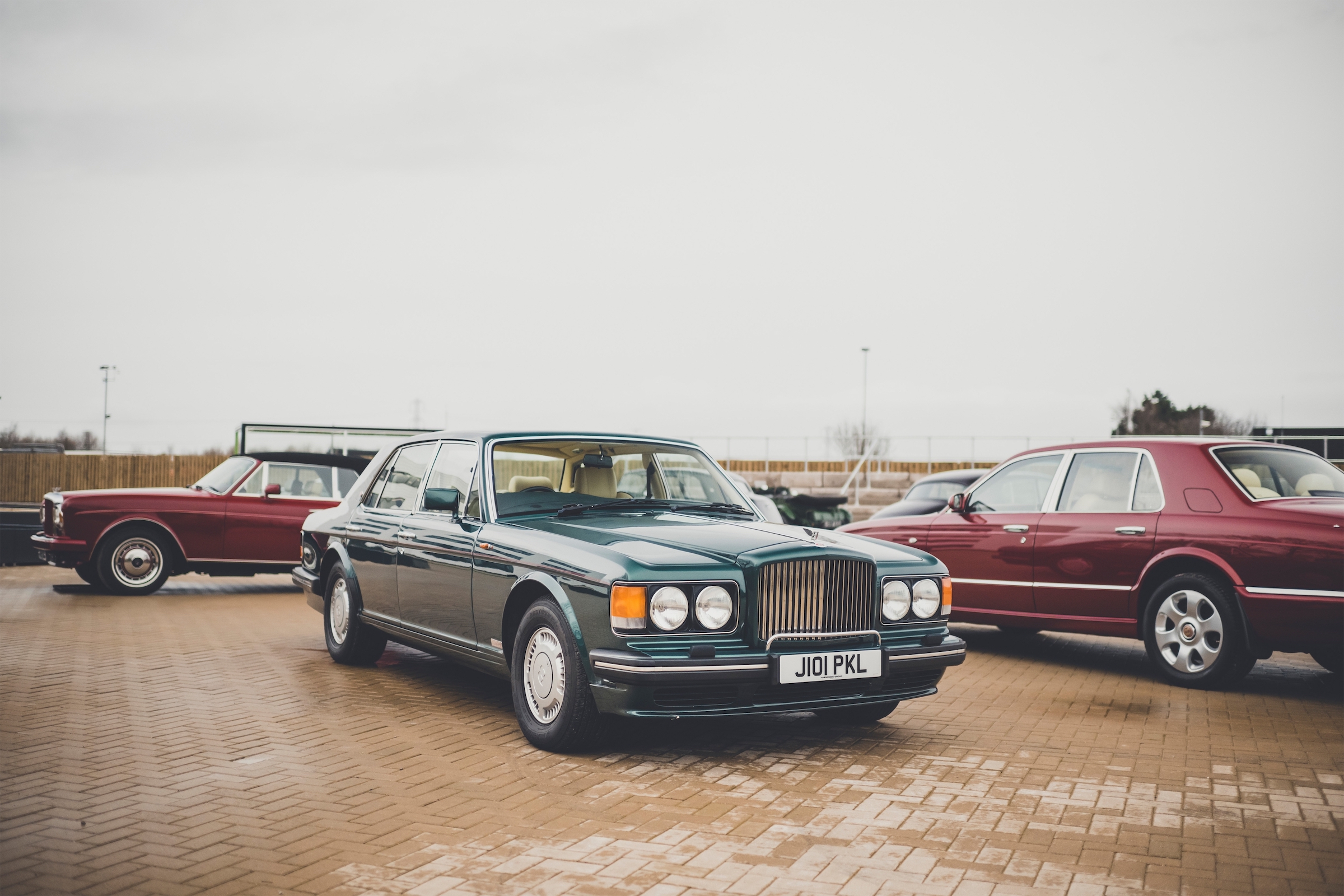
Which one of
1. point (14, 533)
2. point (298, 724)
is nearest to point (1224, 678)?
point (298, 724)

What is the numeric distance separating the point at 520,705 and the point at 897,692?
1914 millimetres

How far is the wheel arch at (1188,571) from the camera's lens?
678 cm

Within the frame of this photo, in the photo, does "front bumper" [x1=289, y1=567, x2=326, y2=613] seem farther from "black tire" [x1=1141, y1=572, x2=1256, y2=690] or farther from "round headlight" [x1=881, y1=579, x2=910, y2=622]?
"black tire" [x1=1141, y1=572, x2=1256, y2=690]

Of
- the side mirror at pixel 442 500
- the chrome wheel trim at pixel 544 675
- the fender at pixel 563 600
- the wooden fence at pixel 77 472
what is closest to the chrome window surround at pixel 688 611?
the fender at pixel 563 600

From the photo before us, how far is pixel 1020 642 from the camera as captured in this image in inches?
392

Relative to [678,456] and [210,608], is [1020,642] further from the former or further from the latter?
[210,608]

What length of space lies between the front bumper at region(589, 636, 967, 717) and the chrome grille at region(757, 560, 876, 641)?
0.21 m

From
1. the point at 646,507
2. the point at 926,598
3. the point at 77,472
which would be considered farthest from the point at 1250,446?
the point at 77,472

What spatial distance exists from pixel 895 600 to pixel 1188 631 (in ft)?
9.64

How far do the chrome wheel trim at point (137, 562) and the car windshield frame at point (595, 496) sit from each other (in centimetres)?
808

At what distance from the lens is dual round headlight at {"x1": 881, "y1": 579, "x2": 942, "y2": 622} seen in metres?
5.42

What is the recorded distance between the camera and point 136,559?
12523mm

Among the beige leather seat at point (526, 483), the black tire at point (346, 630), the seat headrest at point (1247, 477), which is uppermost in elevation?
the seat headrest at point (1247, 477)

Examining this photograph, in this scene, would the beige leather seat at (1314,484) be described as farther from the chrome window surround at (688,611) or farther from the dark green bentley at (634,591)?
the chrome window surround at (688,611)
